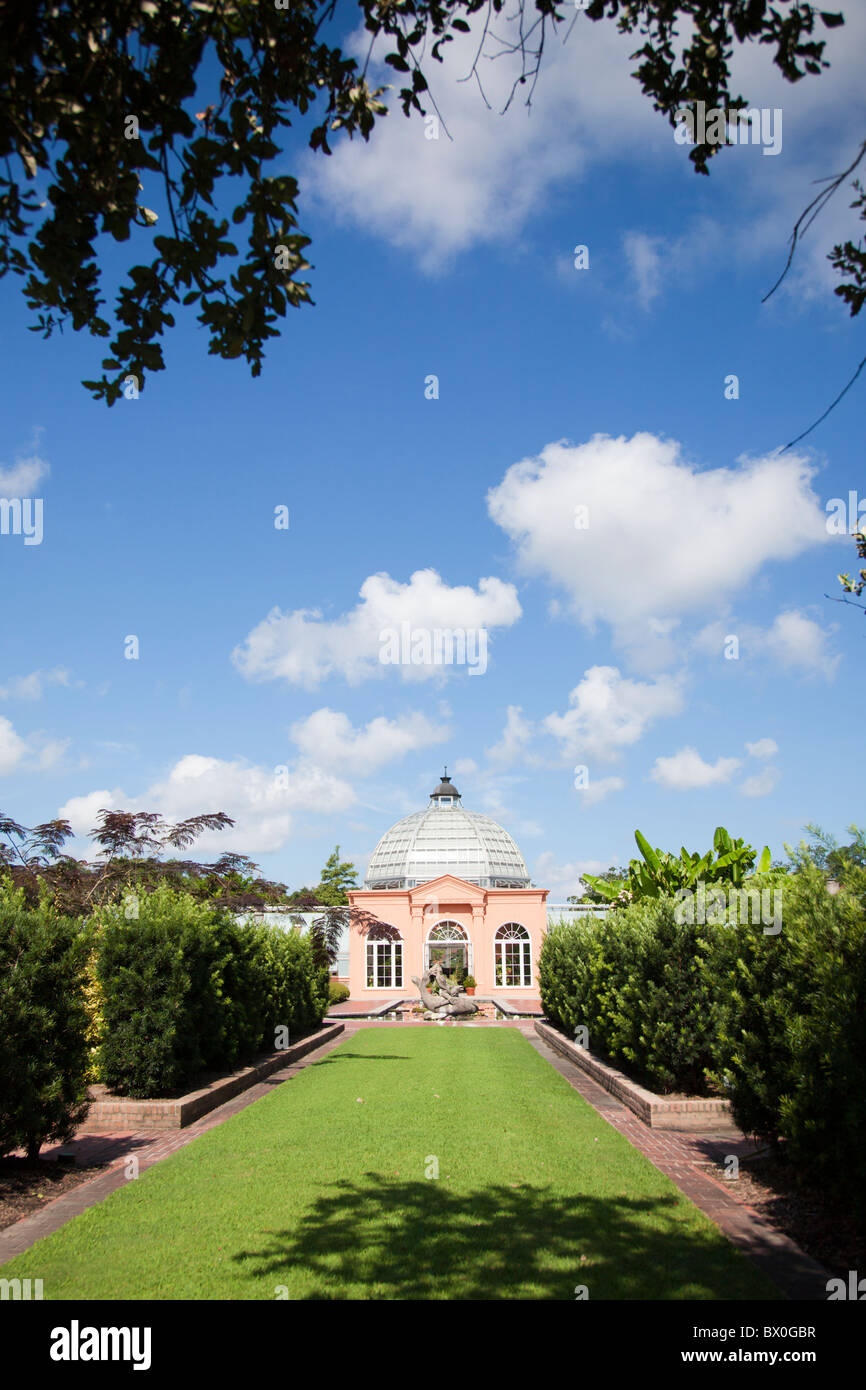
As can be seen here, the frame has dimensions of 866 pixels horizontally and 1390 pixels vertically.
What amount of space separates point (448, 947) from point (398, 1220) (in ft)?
108

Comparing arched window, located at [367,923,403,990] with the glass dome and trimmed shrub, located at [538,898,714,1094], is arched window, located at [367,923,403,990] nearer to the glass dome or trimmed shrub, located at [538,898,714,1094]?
the glass dome

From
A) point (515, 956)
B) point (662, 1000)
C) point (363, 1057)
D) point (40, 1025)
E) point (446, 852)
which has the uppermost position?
point (446, 852)

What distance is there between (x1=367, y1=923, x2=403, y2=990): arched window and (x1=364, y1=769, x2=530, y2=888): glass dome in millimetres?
4206

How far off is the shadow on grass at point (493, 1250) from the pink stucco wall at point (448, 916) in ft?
101

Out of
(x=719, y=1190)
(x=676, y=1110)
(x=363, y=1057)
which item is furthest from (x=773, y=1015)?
(x=363, y=1057)

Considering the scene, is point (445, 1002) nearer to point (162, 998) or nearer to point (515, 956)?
point (515, 956)

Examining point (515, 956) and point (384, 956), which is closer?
point (515, 956)

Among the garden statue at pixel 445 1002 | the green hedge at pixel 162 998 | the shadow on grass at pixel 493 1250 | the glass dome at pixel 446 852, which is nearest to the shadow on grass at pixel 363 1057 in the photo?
the green hedge at pixel 162 998

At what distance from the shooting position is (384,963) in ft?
125

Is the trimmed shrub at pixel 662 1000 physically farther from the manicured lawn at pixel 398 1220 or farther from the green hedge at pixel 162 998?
the green hedge at pixel 162 998

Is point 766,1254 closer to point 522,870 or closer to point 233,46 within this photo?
point 233,46

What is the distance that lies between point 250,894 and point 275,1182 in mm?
9788

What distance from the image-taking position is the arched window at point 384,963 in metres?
37.8

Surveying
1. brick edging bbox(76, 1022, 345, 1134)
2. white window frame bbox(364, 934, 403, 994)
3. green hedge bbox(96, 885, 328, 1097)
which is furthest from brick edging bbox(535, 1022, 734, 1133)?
white window frame bbox(364, 934, 403, 994)
